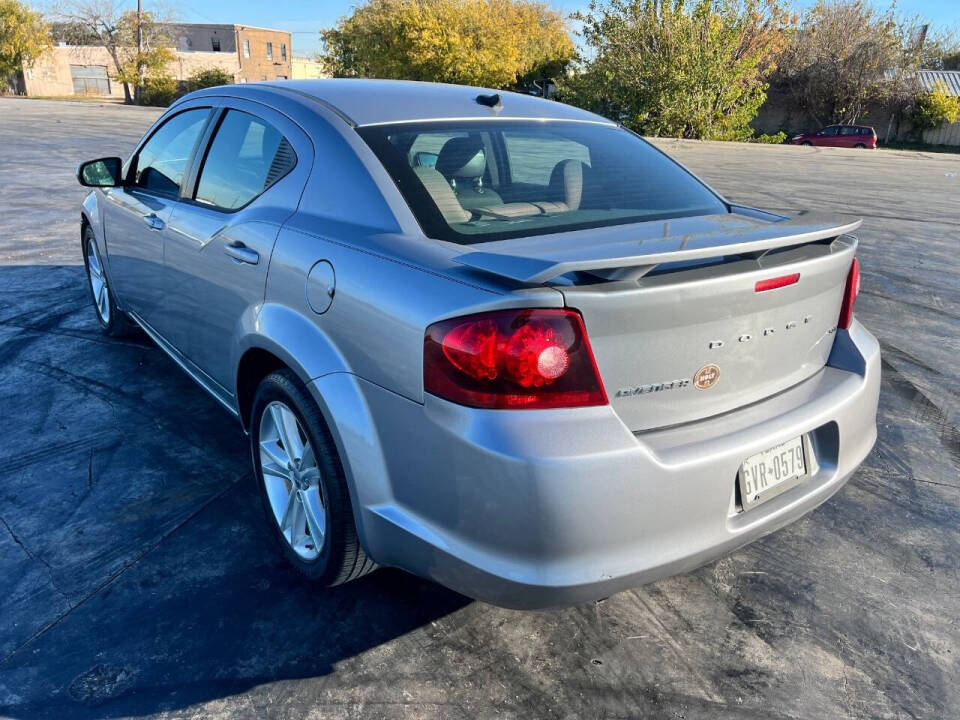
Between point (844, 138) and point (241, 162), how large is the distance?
116 feet

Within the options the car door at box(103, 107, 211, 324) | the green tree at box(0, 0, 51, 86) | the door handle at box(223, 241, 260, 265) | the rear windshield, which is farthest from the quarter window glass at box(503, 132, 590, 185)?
the green tree at box(0, 0, 51, 86)

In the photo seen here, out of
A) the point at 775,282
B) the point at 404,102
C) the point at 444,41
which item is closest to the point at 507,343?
the point at 775,282

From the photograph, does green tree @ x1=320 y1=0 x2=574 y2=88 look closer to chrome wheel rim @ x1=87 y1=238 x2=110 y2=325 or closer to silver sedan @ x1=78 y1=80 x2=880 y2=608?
chrome wheel rim @ x1=87 y1=238 x2=110 y2=325

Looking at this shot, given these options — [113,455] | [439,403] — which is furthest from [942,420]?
[113,455]

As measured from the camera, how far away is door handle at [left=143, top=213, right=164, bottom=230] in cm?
358

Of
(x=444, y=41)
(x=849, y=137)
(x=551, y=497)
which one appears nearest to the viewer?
(x=551, y=497)

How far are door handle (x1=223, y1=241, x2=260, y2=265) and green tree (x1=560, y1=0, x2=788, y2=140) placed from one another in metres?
27.0

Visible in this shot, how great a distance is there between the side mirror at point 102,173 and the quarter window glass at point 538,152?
249cm

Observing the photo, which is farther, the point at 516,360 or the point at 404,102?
the point at 404,102

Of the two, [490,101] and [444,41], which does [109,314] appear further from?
[444,41]

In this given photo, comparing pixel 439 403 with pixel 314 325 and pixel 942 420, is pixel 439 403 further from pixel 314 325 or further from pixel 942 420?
pixel 942 420

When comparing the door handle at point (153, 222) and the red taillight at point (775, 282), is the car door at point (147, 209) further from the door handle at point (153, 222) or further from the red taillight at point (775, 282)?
the red taillight at point (775, 282)

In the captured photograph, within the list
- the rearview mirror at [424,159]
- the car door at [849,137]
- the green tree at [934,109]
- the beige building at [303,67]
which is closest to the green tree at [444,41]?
the car door at [849,137]

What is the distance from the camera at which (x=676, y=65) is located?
27.1 meters
